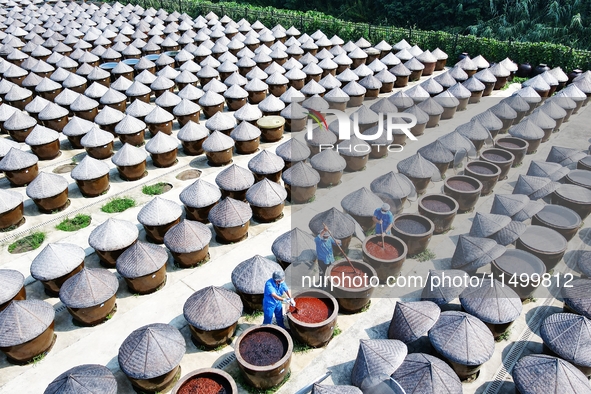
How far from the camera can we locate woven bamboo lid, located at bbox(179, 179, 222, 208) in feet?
43.6

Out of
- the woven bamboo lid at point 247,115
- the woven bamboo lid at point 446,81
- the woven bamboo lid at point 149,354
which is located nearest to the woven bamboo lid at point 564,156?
the woven bamboo lid at point 446,81

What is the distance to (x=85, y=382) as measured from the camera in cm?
763

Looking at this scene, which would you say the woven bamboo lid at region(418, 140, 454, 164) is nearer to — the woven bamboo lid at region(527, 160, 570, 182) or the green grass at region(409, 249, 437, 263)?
the woven bamboo lid at region(527, 160, 570, 182)

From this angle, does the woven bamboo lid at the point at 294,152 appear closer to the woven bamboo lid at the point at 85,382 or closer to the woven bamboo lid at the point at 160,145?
the woven bamboo lid at the point at 160,145

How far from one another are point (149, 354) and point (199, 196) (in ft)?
19.5

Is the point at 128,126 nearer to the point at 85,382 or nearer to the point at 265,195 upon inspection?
the point at 265,195

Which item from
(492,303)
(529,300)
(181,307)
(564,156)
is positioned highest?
(564,156)

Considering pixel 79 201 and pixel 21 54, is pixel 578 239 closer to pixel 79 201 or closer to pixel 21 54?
pixel 79 201

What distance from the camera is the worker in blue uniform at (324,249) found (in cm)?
1057

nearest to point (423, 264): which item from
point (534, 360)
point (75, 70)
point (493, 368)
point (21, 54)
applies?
point (493, 368)

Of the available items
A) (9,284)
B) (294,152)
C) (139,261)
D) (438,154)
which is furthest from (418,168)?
(9,284)

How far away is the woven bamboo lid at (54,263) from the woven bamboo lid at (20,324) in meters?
1.46

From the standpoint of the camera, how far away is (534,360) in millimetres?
8062

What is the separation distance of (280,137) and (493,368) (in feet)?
44.0
